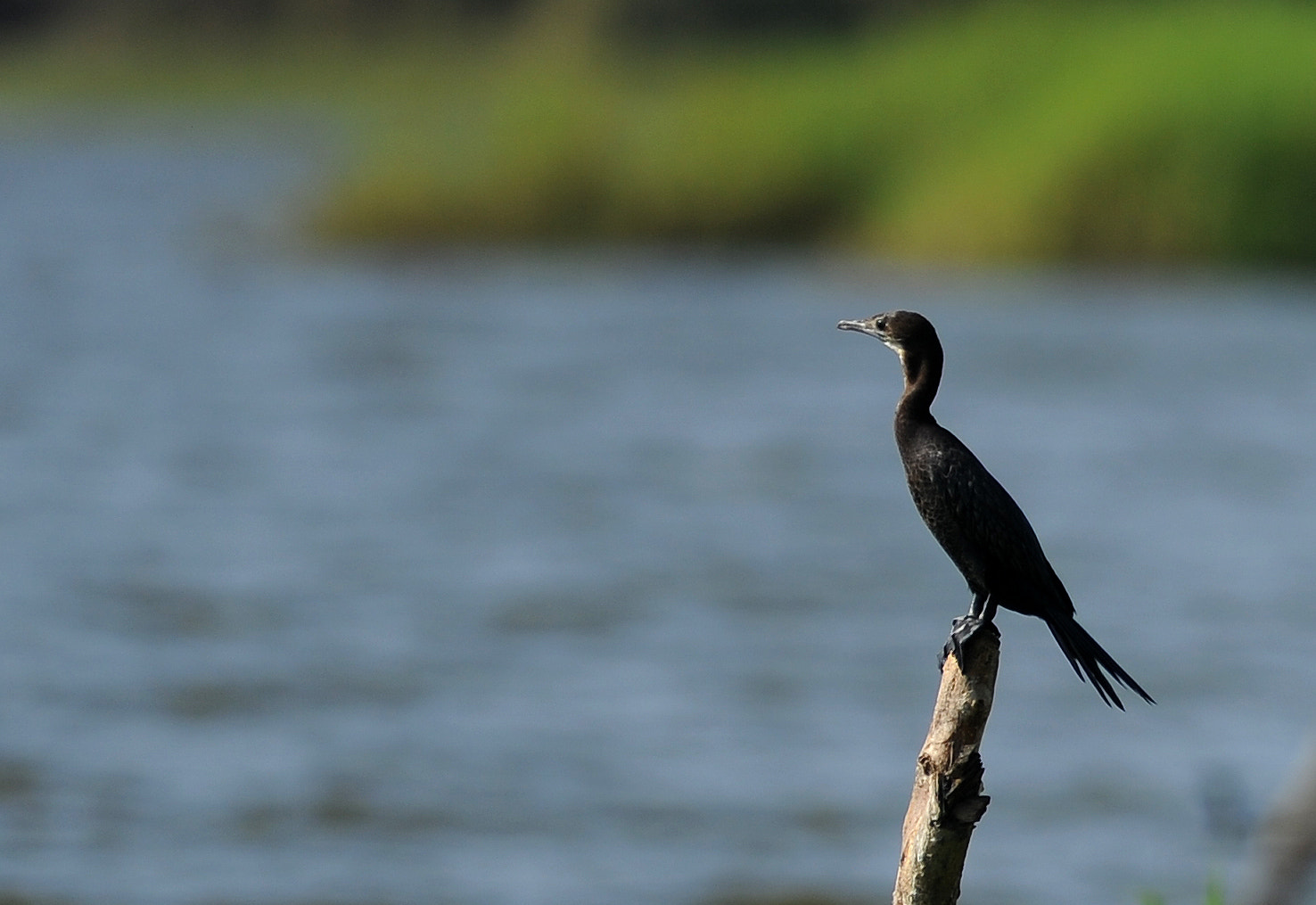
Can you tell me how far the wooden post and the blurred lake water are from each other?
0.63 meters

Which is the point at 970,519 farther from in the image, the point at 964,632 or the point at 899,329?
the point at 899,329

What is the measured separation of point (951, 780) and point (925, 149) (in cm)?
2764

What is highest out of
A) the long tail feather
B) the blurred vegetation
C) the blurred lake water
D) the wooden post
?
the blurred vegetation

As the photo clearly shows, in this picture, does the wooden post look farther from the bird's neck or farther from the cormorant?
the bird's neck

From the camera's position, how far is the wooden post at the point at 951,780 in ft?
13.8

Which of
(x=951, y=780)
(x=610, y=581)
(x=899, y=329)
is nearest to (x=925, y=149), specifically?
(x=610, y=581)

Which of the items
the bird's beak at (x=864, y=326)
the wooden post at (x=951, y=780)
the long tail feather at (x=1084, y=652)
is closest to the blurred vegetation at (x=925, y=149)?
the bird's beak at (x=864, y=326)

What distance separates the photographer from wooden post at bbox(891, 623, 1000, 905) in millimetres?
4195

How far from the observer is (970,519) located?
4227 mm

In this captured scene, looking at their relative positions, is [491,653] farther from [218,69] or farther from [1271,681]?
[218,69]

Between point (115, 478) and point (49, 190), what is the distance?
3095cm

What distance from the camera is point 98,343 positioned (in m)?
29.3

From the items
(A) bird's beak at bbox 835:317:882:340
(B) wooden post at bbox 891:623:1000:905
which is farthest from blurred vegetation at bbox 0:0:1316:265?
(B) wooden post at bbox 891:623:1000:905

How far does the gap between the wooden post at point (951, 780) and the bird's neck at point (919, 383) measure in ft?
1.36
